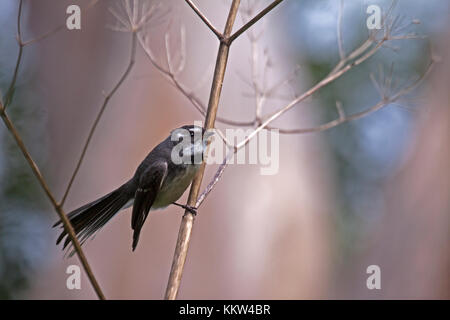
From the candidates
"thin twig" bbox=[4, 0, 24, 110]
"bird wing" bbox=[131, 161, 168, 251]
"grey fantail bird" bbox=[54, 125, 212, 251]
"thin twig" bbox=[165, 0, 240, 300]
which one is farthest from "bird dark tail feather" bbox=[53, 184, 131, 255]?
"thin twig" bbox=[4, 0, 24, 110]

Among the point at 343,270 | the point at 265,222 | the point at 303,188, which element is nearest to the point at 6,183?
the point at 265,222

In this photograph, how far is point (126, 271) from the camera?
12.8ft

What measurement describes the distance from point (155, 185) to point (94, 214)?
0.90 feet

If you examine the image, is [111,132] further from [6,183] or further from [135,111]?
[6,183]

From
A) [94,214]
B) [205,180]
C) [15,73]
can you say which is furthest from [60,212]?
[205,180]

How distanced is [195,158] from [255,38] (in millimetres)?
599

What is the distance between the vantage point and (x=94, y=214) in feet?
6.45

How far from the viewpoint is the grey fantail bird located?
76.0 inches

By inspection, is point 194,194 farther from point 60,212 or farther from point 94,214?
point 94,214

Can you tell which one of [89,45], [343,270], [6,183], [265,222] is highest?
[89,45]

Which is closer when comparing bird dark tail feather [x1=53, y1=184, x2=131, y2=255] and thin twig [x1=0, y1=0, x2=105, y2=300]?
thin twig [x1=0, y1=0, x2=105, y2=300]

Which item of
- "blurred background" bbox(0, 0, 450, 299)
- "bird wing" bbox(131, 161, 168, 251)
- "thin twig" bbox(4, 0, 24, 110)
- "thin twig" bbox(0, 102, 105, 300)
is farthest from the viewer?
"blurred background" bbox(0, 0, 450, 299)

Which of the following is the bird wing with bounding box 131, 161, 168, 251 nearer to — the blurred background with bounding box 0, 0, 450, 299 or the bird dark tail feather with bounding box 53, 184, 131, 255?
the bird dark tail feather with bounding box 53, 184, 131, 255

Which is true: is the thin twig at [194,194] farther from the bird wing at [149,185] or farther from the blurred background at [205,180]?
the blurred background at [205,180]
